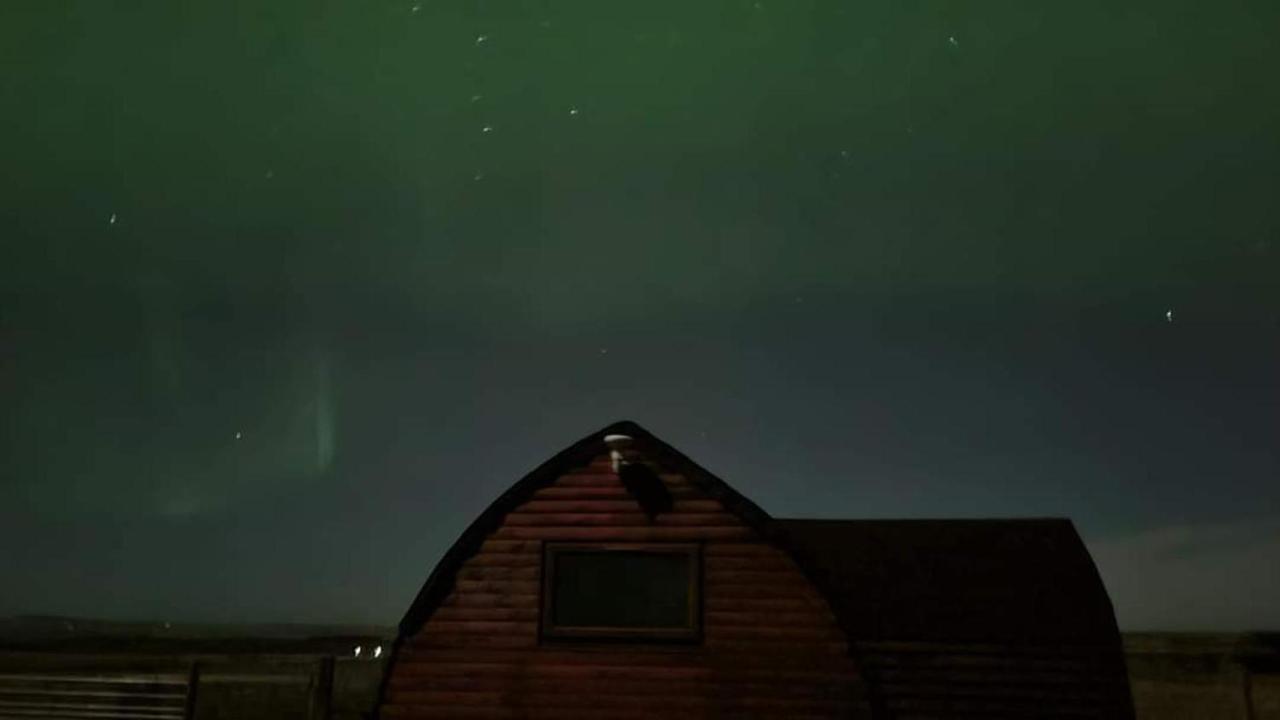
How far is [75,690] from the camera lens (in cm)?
670

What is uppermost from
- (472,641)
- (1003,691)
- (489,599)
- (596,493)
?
(596,493)

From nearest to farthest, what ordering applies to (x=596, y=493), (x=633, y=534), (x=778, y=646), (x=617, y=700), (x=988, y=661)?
(x=778, y=646) < (x=617, y=700) < (x=633, y=534) < (x=596, y=493) < (x=988, y=661)

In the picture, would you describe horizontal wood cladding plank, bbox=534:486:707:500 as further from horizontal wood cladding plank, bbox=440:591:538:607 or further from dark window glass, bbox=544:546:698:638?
horizontal wood cladding plank, bbox=440:591:538:607

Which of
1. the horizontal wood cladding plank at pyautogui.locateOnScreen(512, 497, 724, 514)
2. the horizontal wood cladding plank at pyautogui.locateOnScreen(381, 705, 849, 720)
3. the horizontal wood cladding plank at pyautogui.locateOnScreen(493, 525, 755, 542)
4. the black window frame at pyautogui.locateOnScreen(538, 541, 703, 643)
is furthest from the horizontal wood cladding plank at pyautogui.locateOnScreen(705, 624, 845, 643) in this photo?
the horizontal wood cladding plank at pyautogui.locateOnScreen(512, 497, 724, 514)

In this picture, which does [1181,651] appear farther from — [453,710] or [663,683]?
[453,710]

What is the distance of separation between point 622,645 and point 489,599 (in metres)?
0.87

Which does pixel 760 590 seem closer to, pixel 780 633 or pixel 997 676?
pixel 780 633

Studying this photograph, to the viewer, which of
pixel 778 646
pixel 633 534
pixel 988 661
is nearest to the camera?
pixel 778 646

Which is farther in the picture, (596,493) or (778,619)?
(596,493)

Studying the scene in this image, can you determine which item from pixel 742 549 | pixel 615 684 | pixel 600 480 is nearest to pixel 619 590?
pixel 615 684

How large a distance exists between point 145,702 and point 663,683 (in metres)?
3.40

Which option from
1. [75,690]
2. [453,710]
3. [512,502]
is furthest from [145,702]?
[512,502]

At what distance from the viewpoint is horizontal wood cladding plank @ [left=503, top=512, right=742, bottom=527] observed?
626 cm

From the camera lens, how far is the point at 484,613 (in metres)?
6.30
